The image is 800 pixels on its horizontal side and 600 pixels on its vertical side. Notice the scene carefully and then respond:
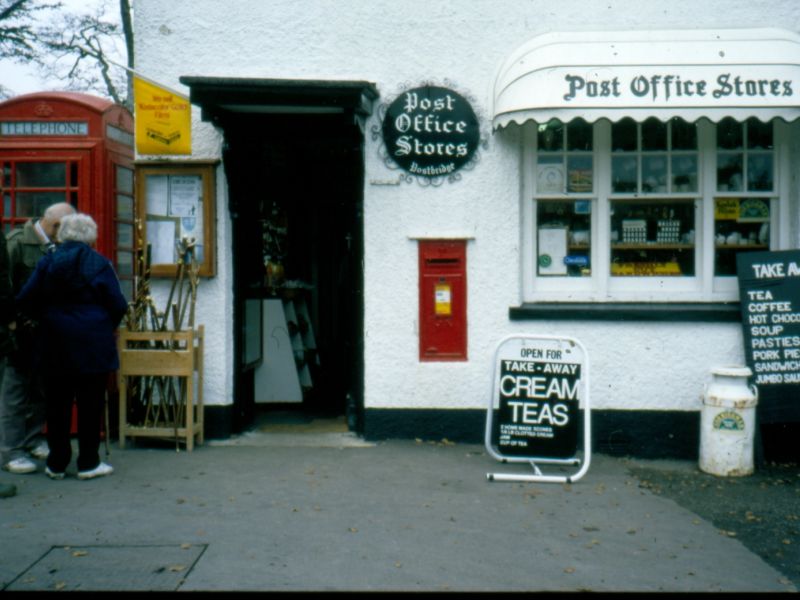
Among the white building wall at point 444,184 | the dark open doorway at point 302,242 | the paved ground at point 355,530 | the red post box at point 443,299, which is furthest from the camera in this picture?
the dark open doorway at point 302,242

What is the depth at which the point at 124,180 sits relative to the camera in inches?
328

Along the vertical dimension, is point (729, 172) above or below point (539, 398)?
above

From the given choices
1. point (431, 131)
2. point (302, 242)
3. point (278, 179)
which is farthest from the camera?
point (302, 242)

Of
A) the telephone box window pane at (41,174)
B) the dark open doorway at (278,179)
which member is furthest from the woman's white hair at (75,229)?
the dark open doorway at (278,179)

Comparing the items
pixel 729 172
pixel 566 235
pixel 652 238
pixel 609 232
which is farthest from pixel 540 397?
pixel 729 172

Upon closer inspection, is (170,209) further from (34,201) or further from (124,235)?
(34,201)

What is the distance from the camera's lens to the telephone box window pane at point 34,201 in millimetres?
7785

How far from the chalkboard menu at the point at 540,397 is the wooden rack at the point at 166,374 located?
2522 mm

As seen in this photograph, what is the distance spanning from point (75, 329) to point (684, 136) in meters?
5.30

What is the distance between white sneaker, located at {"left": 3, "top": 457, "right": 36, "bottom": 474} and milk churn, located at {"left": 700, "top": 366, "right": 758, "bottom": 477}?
5266 mm

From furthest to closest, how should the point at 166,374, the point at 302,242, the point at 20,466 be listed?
the point at 302,242, the point at 166,374, the point at 20,466

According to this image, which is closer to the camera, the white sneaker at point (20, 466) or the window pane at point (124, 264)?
the white sneaker at point (20, 466)

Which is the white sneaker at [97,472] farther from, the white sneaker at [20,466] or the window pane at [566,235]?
the window pane at [566,235]

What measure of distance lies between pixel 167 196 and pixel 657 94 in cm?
417
